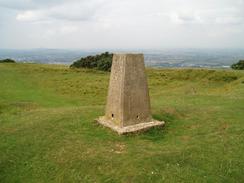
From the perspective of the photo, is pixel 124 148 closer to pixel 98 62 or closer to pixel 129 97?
pixel 129 97

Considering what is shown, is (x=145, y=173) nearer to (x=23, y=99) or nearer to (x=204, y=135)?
(x=204, y=135)

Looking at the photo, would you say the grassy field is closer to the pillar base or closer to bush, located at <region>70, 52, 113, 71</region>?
the pillar base

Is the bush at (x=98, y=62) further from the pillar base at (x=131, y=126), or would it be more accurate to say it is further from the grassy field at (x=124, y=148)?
the pillar base at (x=131, y=126)

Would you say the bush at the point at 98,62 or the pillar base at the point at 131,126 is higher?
the bush at the point at 98,62

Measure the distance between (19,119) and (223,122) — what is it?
9.93 meters

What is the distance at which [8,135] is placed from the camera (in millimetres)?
12695

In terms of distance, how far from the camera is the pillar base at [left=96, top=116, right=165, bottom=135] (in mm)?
12141

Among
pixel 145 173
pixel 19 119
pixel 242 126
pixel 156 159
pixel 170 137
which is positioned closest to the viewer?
pixel 145 173

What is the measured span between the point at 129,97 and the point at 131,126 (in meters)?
1.19

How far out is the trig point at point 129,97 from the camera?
40.9 feet

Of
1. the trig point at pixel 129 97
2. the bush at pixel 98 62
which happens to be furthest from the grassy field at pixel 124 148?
the bush at pixel 98 62

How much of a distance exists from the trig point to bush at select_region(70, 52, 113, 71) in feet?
109

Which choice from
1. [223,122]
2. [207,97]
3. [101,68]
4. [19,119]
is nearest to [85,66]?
[101,68]

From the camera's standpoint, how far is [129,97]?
12.5m
